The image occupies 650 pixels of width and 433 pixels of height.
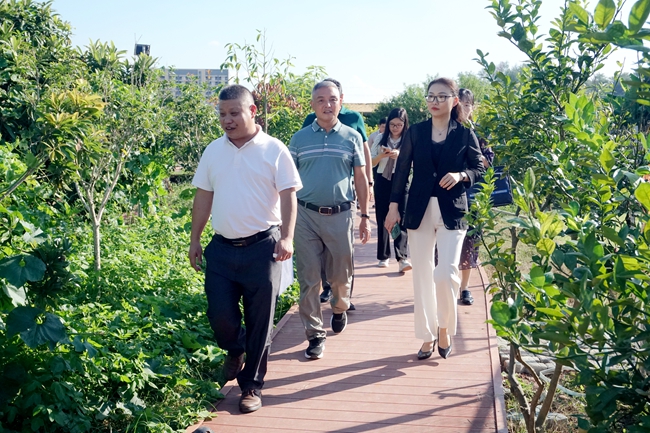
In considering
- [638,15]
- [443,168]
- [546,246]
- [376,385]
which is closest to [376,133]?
[443,168]

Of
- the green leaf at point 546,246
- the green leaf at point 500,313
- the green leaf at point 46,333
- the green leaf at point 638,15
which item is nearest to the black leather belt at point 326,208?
the green leaf at point 46,333

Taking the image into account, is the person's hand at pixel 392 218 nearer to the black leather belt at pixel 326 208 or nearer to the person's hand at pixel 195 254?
the black leather belt at pixel 326 208

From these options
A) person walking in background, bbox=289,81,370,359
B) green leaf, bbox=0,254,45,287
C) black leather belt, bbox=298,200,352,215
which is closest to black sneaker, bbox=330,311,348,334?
person walking in background, bbox=289,81,370,359

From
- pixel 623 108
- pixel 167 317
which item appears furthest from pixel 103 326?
pixel 623 108

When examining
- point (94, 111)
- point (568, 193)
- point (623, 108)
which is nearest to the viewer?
point (568, 193)

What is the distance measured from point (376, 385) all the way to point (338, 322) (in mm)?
1331

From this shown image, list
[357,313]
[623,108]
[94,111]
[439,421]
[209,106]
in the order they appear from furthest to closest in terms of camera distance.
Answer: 1. [209,106]
2. [357,313]
3. [439,421]
4. [623,108]
5. [94,111]

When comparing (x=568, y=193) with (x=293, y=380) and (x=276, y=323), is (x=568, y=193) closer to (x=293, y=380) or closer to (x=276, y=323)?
(x=293, y=380)

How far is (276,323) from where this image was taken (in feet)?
22.7

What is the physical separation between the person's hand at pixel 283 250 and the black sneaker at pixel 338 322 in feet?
6.29

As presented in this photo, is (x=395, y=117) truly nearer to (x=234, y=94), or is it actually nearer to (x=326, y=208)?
(x=326, y=208)

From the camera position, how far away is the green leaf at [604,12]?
1501mm

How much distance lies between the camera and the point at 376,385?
514 centimetres

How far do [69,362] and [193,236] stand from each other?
1339 millimetres
